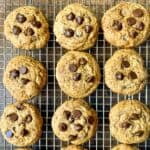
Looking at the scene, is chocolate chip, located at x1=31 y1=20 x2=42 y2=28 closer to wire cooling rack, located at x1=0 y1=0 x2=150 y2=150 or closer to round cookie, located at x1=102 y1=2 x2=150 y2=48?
wire cooling rack, located at x1=0 y1=0 x2=150 y2=150

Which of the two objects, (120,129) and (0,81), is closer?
(120,129)

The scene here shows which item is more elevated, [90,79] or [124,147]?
[90,79]

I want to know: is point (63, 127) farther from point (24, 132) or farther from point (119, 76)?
point (119, 76)

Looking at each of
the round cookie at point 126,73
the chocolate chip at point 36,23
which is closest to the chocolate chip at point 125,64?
the round cookie at point 126,73

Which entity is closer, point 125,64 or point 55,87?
point 125,64

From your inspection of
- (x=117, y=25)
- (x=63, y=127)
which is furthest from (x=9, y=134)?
(x=117, y=25)

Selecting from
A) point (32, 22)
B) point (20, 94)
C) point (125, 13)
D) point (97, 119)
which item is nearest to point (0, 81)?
point (20, 94)

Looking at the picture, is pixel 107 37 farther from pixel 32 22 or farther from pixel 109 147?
pixel 109 147
